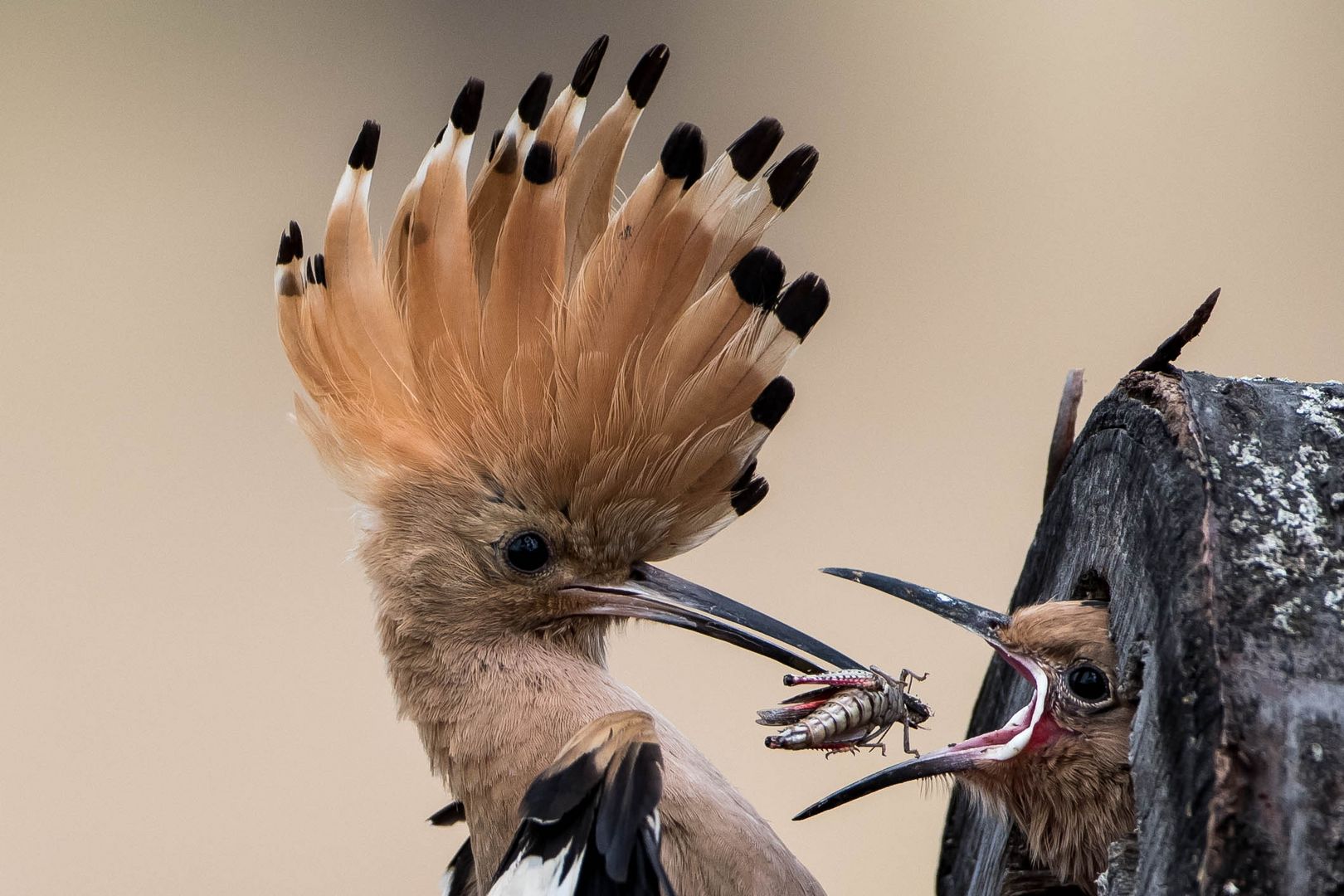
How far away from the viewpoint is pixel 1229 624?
589 mm

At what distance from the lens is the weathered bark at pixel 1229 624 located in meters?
0.55

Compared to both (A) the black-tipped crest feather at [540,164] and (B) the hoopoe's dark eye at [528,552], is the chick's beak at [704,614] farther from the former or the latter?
(A) the black-tipped crest feather at [540,164]

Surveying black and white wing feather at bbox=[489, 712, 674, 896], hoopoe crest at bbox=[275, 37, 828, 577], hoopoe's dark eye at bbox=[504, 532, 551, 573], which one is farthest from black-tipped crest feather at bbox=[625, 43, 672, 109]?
black and white wing feather at bbox=[489, 712, 674, 896]

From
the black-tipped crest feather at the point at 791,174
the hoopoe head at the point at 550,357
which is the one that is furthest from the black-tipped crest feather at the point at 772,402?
the black-tipped crest feather at the point at 791,174

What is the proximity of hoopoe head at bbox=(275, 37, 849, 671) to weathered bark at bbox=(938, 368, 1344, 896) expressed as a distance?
0.34 m

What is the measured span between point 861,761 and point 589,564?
3.96ft

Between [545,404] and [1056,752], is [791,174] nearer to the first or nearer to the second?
[545,404]

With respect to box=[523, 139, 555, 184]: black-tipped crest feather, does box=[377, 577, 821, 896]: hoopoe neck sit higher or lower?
lower

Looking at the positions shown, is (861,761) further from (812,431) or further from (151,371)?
(151,371)

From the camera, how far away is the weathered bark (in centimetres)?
55

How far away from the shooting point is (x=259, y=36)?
2.61m

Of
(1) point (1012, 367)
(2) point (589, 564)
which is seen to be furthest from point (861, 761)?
(2) point (589, 564)

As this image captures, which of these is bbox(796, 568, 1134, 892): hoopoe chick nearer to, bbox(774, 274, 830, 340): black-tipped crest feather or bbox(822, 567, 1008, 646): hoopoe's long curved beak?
bbox(822, 567, 1008, 646): hoopoe's long curved beak

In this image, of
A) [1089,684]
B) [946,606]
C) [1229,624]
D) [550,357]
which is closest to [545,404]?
[550,357]
